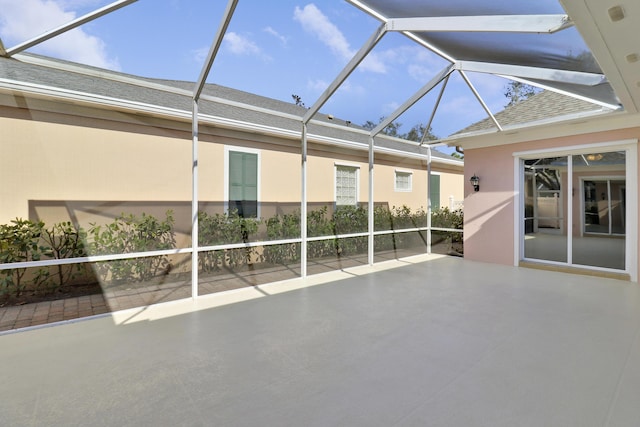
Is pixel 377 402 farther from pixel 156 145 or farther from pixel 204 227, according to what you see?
pixel 156 145

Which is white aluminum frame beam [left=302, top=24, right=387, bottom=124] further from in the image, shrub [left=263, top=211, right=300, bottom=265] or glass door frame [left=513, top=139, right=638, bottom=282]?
glass door frame [left=513, top=139, right=638, bottom=282]

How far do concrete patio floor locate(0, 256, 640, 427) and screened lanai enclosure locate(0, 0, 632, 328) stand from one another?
1.50m

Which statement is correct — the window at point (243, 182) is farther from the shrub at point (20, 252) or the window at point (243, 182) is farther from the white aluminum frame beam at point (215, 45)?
the shrub at point (20, 252)

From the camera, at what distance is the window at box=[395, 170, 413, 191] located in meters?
10.4

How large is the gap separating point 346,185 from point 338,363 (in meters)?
6.78

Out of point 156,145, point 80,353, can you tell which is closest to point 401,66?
point 156,145

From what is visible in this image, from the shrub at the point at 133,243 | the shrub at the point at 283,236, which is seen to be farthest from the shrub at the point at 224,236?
the shrub at the point at 133,243

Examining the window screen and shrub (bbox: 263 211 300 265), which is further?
the window screen

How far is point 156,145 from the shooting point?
6.68m

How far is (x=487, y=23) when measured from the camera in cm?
397

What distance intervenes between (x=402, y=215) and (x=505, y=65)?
529cm

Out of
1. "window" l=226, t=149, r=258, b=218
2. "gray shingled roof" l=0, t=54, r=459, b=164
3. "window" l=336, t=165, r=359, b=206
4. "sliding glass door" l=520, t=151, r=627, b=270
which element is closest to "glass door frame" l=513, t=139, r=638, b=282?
"sliding glass door" l=520, t=151, r=627, b=270

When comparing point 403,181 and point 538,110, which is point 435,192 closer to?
point 403,181

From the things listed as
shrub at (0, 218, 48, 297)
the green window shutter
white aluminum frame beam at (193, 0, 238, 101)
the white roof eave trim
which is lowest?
shrub at (0, 218, 48, 297)
